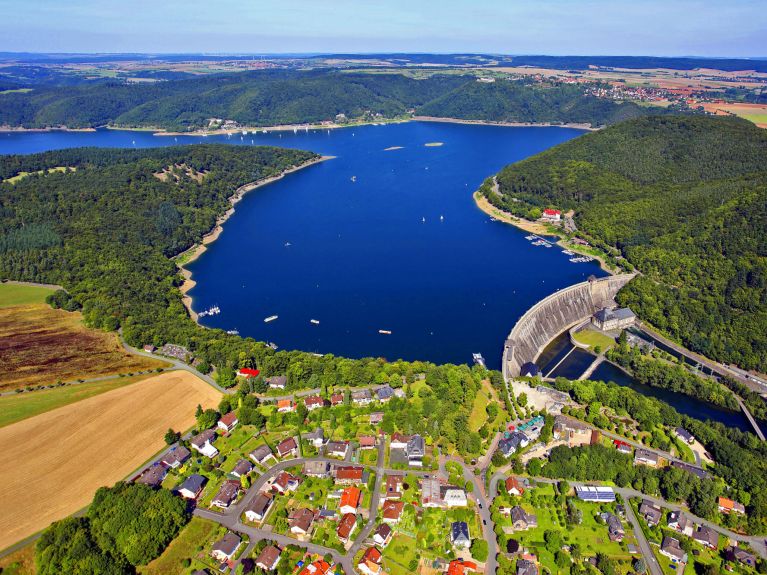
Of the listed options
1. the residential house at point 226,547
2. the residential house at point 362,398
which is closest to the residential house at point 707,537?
the residential house at point 362,398

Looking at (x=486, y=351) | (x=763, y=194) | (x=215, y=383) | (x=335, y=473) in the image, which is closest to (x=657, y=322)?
(x=486, y=351)

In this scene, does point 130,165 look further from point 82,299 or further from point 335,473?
point 335,473

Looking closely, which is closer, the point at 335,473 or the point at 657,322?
the point at 335,473

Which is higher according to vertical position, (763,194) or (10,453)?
(763,194)

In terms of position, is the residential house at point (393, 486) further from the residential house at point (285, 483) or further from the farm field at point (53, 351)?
the farm field at point (53, 351)

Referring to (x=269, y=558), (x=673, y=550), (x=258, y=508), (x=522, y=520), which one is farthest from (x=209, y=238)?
(x=673, y=550)

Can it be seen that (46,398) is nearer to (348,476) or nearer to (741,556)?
(348,476)

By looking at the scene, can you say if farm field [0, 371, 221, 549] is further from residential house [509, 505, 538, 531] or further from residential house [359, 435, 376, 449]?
residential house [509, 505, 538, 531]
